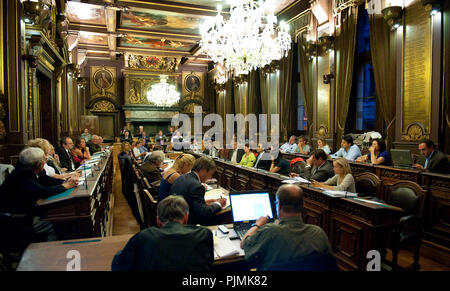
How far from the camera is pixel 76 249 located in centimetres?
211

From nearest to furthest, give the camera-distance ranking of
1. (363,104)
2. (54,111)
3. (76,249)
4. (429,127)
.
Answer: (76,249) < (429,127) < (363,104) < (54,111)

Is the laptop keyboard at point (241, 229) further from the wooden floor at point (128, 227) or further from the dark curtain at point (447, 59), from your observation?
the dark curtain at point (447, 59)

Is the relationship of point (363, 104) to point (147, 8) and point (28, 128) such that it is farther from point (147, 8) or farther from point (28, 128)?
point (28, 128)

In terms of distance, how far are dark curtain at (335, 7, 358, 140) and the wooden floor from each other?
4.31 meters

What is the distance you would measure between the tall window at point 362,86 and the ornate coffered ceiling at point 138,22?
2.60m

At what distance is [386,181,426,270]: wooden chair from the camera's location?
3043 millimetres

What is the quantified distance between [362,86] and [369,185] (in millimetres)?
4713

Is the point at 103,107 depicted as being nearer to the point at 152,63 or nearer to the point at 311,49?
the point at 152,63

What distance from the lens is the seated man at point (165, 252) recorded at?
1.58m

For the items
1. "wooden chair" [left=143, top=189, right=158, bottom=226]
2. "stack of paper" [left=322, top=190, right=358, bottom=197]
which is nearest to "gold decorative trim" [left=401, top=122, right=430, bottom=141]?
"stack of paper" [left=322, top=190, right=358, bottom=197]

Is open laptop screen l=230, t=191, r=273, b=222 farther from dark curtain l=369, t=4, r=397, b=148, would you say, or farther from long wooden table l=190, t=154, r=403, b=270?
dark curtain l=369, t=4, r=397, b=148

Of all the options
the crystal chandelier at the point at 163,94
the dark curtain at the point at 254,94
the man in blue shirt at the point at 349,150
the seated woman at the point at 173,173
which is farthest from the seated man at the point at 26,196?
the crystal chandelier at the point at 163,94
